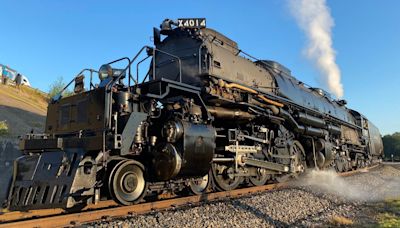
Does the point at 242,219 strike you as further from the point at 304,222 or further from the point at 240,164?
the point at 240,164

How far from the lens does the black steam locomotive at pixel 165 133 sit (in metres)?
5.95

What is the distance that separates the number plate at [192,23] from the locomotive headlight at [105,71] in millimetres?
2770

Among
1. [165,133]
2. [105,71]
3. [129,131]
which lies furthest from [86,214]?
[105,71]

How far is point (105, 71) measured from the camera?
7277 millimetres

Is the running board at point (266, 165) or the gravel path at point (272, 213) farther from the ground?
the running board at point (266, 165)

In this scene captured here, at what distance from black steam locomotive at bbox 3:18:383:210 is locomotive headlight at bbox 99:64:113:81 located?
0.9 inches

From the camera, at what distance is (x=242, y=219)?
19.9ft

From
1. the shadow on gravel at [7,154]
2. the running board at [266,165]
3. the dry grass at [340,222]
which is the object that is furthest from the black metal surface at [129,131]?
the shadow on gravel at [7,154]

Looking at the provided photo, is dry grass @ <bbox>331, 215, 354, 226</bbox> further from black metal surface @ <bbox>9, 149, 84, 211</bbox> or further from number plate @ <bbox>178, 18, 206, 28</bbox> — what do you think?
number plate @ <bbox>178, 18, 206, 28</bbox>

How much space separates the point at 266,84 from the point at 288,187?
357cm

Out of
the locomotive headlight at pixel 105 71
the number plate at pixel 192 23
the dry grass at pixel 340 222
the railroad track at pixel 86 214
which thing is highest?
the number plate at pixel 192 23

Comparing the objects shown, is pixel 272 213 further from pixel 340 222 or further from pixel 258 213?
pixel 340 222

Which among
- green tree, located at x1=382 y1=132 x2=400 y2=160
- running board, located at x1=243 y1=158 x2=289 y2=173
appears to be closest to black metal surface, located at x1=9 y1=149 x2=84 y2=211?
running board, located at x1=243 y1=158 x2=289 y2=173

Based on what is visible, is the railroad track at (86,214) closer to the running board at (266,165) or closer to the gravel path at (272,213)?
the gravel path at (272,213)
